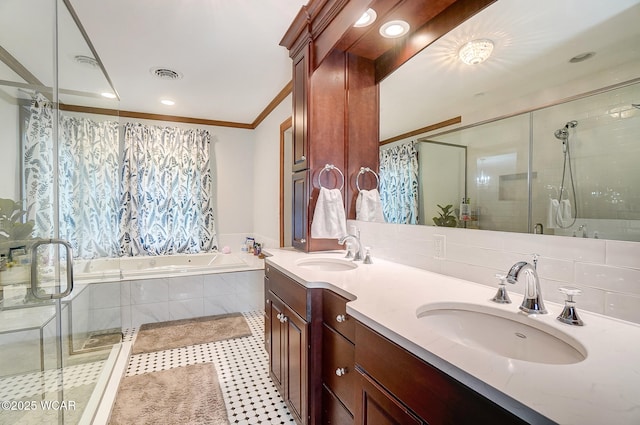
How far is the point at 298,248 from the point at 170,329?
164 centimetres

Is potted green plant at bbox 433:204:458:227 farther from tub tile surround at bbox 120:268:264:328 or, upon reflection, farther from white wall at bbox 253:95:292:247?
tub tile surround at bbox 120:268:264:328

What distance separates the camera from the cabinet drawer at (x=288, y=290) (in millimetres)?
1370

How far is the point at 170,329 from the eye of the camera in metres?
2.79

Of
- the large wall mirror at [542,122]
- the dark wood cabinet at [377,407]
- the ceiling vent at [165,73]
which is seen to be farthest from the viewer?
the ceiling vent at [165,73]

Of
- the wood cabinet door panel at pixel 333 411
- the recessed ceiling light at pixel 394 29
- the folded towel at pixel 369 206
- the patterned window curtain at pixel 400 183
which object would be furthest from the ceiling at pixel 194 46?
the wood cabinet door panel at pixel 333 411

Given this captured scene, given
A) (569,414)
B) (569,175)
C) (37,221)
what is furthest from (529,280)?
(37,221)

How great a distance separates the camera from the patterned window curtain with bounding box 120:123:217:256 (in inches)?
144

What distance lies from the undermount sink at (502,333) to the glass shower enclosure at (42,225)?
70.9 inches

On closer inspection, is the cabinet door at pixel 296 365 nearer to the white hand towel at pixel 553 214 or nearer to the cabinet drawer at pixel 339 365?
the cabinet drawer at pixel 339 365

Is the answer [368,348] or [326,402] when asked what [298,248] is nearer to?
[326,402]

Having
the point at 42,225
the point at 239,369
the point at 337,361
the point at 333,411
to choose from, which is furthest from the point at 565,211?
the point at 42,225

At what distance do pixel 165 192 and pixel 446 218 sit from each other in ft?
11.8

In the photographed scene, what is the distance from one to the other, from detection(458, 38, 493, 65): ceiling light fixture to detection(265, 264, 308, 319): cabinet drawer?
1.32m

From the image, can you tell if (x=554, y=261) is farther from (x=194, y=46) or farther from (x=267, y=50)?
(x=194, y=46)
